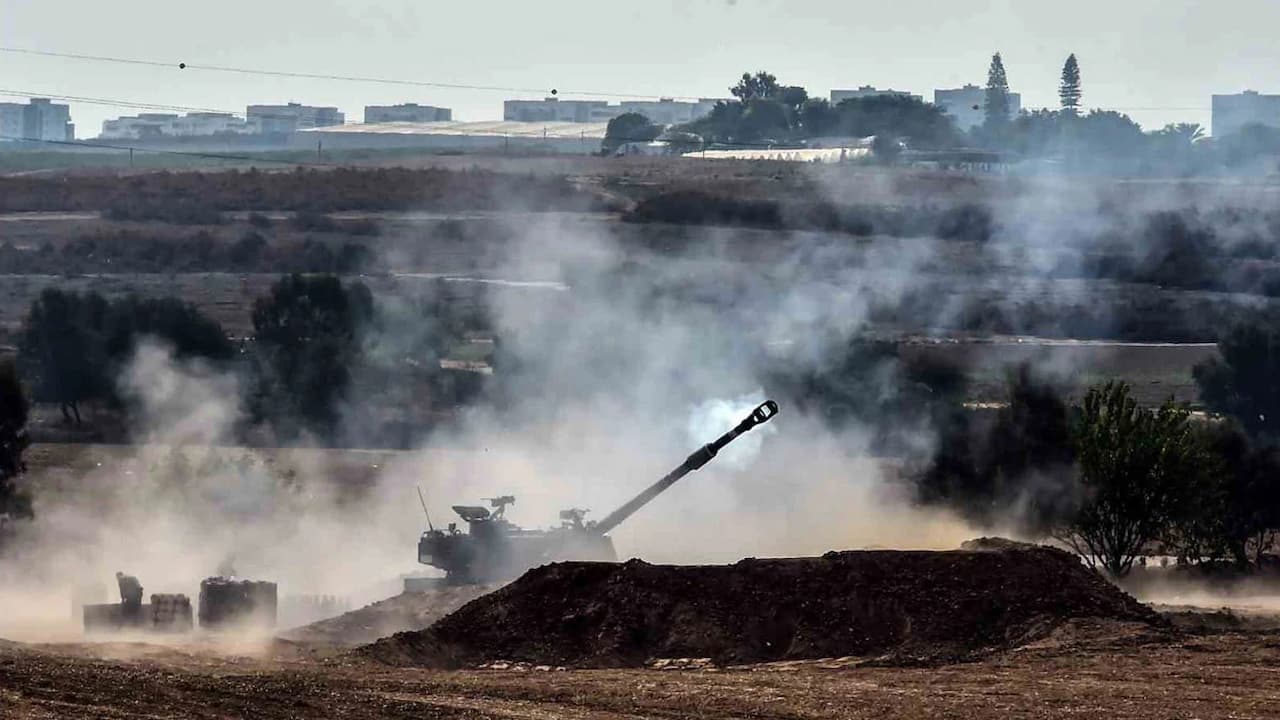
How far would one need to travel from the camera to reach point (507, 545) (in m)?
49.9

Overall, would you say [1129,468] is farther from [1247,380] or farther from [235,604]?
[1247,380]

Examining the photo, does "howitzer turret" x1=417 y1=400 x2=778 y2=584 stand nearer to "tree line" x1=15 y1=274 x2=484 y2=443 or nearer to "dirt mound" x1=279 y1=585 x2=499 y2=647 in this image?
"dirt mound" x1=279 y1=585 x2=499 y2=647

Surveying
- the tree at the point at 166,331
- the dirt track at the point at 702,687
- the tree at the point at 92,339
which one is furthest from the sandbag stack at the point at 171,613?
the tree at the point at 166,331

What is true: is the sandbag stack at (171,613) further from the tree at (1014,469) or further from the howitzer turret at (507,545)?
the tree at (1014,469)

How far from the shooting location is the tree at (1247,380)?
8369 centimetres

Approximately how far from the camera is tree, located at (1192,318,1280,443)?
3295 inches

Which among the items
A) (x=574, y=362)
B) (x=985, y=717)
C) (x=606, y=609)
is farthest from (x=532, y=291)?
(x=985, y=717)

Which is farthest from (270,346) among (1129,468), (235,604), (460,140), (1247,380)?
(460,140)

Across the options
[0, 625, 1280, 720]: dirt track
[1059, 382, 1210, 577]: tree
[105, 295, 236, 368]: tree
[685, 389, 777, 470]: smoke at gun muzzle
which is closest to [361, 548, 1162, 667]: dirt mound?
[0, 625, 1280, 720]: dirt track

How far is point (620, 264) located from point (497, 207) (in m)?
25.9

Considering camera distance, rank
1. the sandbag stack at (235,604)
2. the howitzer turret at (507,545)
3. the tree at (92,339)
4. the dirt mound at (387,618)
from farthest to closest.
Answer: the tree at (92,339)
the howitzer turret at (507,545)
the sandbag stack at (235,604)
the dirt mound at (387,618)

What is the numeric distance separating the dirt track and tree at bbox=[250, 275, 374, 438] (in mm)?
45834

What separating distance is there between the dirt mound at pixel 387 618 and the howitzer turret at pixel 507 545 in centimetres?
68

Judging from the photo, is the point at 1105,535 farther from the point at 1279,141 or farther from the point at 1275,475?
the point at 1279,141
